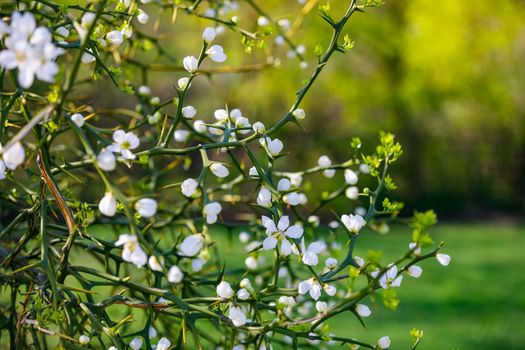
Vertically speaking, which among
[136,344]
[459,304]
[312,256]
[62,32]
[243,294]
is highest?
[62,32]

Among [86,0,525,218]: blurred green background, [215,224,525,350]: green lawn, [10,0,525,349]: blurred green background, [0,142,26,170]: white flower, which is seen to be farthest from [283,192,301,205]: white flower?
[86,0,525,218]: blurred green background

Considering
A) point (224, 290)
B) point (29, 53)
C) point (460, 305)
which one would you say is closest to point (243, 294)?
point (224, 290)

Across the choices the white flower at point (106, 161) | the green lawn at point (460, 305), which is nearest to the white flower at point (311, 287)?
the white flower at point (106, 161)

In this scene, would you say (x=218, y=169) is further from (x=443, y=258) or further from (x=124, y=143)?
(x=443, y=258)

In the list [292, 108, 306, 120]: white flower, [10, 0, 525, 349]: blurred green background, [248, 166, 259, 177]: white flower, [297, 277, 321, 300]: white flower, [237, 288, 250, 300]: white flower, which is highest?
[292, 108, 306, 120]: white flower

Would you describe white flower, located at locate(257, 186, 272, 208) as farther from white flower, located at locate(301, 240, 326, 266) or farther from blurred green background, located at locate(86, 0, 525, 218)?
blurred green background, located at locate(86, 0, 525, 218)
